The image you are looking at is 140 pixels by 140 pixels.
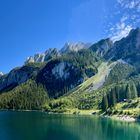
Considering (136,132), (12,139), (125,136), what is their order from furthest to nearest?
(136,132) < (125,136) < (12,139)

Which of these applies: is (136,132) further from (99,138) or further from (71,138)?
(71,138)

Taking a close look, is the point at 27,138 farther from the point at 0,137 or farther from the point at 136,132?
the point at 136,132

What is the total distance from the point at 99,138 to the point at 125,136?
15507 millimetres

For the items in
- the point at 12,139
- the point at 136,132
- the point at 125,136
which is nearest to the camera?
the point at 12,139

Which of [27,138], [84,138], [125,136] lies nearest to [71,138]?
[84,138]

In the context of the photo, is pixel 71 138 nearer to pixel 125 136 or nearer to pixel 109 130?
pixel 125 136

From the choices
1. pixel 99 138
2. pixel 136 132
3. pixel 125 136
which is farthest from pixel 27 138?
pixel 136 132

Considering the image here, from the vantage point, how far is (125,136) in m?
134

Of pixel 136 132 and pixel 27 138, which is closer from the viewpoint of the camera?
pixel 27 138

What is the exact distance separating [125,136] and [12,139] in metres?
47.8

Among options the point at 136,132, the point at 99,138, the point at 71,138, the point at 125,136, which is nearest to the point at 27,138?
the point at 71,138

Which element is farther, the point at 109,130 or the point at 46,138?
the point at 109,130

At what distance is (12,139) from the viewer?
4582 inches

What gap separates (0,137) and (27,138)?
12.8 metres
